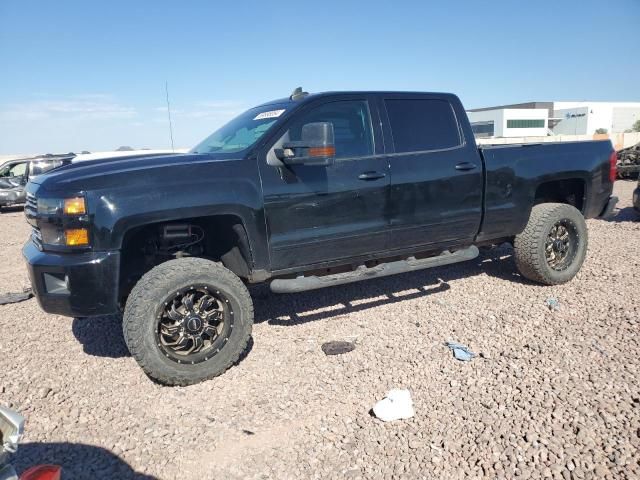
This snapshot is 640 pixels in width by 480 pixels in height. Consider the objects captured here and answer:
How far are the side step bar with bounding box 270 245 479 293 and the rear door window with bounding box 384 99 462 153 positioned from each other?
101 centimetres

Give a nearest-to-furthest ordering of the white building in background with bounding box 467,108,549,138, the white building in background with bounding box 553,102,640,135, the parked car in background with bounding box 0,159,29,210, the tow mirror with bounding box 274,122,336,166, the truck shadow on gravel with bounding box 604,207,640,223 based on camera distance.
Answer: the tow mirror with bounding box 274,122,336,166 → the truck shadow on gravel with bounding box 604,207,640,223 → the parked car in background with bounding box 0,159,29,210 → the white building in background with bounding box 467,108,549,138 → the white building in background with bounding box 553,102,640,135

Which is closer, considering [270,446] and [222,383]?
[270,446]

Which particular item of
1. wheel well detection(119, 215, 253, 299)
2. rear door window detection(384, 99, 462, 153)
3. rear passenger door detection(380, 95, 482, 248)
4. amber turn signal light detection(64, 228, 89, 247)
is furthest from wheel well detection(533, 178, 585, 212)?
amber turn signal light detection(64, 228, 89, 247)

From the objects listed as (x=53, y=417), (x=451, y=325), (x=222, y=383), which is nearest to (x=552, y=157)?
(x=451, y=325)

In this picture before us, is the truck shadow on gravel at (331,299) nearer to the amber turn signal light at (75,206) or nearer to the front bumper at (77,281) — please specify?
the front bumper at (77,281)

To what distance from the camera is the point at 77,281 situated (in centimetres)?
306

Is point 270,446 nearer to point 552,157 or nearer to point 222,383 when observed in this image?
point 222,383

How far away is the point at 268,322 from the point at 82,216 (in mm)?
2025

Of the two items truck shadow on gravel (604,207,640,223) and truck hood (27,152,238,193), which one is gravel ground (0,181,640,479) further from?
truck shadow on gravel (604,207,640,223)

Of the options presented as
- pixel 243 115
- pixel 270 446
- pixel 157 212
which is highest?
pixel 243 115

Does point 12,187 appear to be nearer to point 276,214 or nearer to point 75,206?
point 75,206

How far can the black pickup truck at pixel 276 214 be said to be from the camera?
3.14 meters

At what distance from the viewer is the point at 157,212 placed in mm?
3182

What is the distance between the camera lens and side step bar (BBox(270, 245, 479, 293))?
375cm
